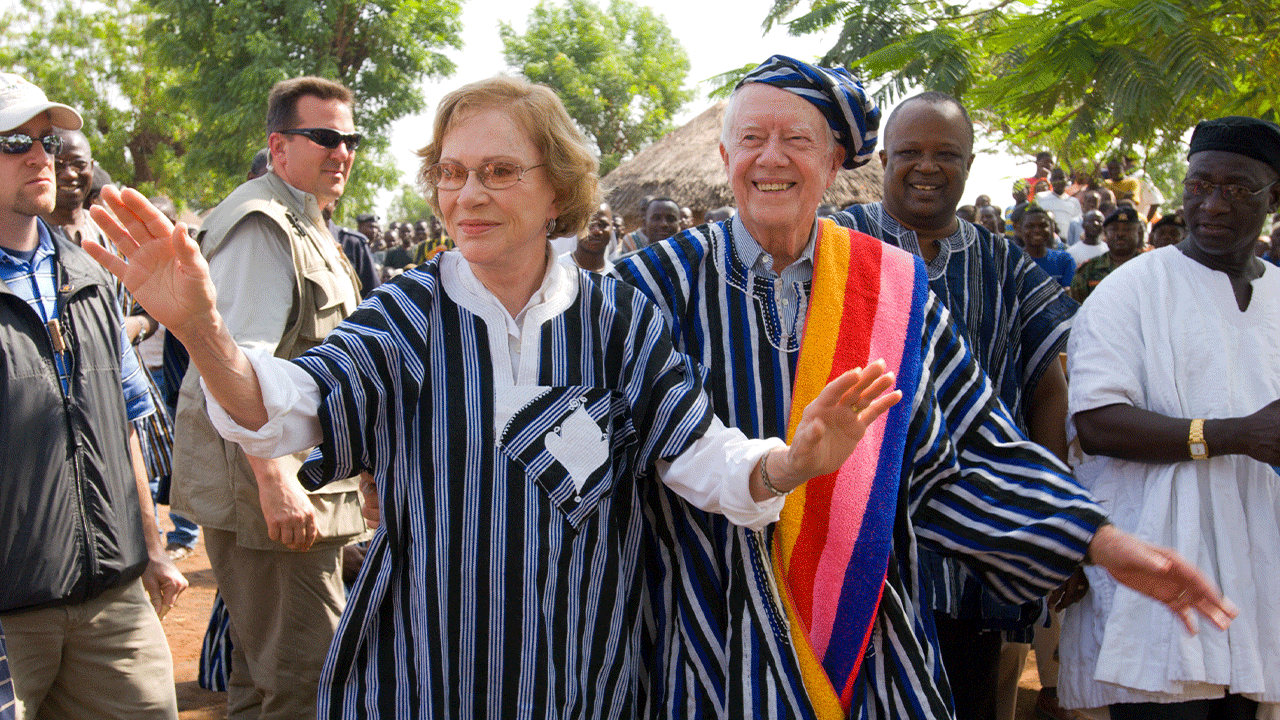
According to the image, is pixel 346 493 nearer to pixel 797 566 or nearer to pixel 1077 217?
pixel 797 566

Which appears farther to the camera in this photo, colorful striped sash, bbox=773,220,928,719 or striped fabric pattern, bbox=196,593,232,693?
striped fabric pattern, bbox=196,593,232,693

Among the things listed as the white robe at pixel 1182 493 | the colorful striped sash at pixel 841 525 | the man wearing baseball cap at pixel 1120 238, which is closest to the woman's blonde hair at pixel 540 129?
the colorful striped sash at pixel 841 525

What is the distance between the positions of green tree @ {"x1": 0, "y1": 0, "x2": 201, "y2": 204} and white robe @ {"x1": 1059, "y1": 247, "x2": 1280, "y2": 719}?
102ft

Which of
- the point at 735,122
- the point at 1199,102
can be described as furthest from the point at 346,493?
the point at 1199,102

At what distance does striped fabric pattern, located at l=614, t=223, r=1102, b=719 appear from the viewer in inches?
83.8

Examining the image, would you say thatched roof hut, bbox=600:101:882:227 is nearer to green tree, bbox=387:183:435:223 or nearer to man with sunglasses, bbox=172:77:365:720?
man with sunglasses, bbox=172:77:365:720

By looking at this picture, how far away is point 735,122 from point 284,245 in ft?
5.76

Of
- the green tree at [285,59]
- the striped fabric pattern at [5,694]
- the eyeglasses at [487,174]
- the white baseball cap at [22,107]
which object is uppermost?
the green tree at [285,59]

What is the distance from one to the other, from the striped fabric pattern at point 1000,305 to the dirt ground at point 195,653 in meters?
2.41

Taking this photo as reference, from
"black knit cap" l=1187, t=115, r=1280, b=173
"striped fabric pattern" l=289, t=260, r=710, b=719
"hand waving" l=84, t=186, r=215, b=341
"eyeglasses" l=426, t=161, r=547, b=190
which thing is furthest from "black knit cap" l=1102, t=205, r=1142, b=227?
"hand waving" l=84, t=186, r=215, b=341

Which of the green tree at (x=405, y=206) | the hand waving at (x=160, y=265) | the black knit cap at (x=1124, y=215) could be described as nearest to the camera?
the hand waving at (x=160, y=265)

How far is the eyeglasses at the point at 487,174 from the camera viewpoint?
81.9 inches

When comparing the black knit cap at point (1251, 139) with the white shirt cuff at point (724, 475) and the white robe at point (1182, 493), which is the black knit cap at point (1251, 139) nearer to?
the white robe at point (1182, 493)

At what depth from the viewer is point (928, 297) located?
7.89 ft
